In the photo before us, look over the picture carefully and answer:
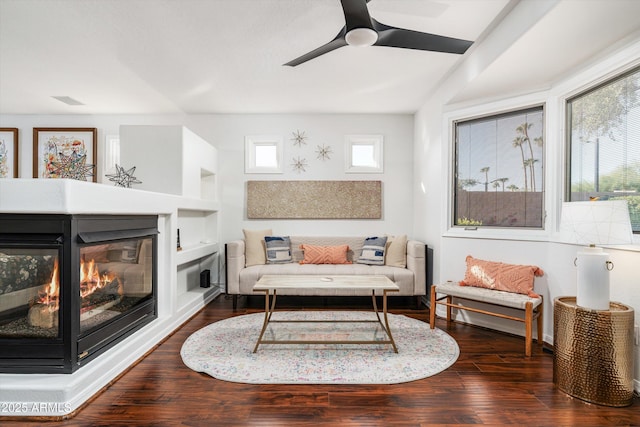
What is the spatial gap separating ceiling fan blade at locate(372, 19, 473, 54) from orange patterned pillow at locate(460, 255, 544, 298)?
6.47 feet

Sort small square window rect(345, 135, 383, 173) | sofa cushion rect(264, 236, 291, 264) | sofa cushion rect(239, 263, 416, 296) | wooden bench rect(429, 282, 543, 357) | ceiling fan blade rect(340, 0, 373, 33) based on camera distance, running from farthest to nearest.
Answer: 1. small square window rect(345, 135, 383, 173)
2. sofa cushion rect(264, 236, 291, 264)
3. sofa cushion rect(239, 263, 416, 296)
4. wooden bench rect(429, 282, 543, 357)
5. ceiling fan blade rect(340, 0, 373, 33)

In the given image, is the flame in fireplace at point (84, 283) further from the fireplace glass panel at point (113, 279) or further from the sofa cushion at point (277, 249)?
the sofa cushion at point (277, 249)

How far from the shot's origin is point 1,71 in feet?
10.8

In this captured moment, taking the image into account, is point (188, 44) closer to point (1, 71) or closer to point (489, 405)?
point (1, 71)

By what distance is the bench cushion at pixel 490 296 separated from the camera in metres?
2.72

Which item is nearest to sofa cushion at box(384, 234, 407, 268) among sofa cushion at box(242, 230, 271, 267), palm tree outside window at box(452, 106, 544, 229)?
palm tree outside window at box(452, 106, 544, 229)

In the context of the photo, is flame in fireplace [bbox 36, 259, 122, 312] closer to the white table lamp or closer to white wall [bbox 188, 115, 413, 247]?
white wall [bbox 188, 115, 413, 247]

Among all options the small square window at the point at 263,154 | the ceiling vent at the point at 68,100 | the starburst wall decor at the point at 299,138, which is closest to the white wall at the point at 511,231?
the starburst wall decor at the point at 299,138

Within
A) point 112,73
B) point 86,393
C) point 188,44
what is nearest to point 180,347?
point 86,393

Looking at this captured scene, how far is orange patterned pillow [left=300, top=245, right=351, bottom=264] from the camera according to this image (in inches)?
169

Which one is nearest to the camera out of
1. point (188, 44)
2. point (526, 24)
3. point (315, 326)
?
point (526, 24)

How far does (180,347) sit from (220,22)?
102 inches

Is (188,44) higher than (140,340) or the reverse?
higher

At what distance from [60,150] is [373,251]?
15.1ft
